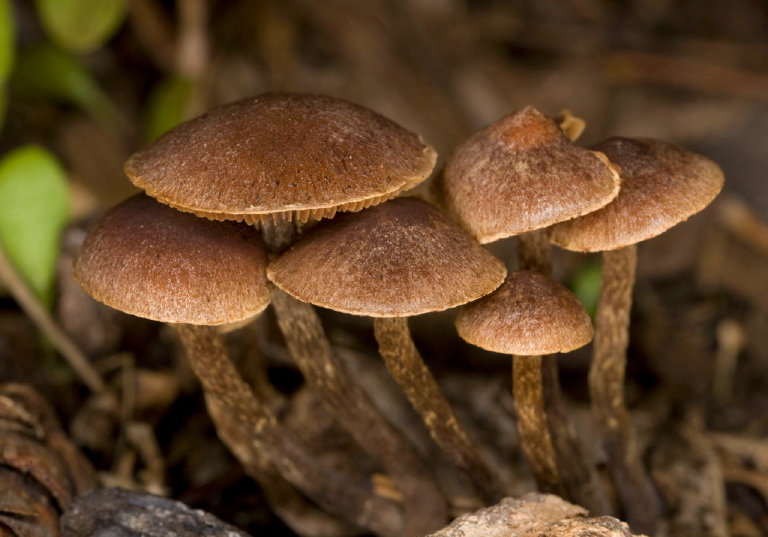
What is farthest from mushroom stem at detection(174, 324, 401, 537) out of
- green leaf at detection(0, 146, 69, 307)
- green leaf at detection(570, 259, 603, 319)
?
green leaf at detection(570, 259, 603, 319)

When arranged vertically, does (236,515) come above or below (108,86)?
below

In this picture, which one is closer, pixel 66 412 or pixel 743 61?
pixel 66 412

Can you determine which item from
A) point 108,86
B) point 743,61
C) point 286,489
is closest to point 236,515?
point 286,489

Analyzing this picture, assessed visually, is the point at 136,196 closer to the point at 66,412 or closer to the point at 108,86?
the point at 66,412

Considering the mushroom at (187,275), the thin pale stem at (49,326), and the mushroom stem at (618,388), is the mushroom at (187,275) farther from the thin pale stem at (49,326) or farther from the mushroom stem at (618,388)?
the mushroom stem at (618,388)

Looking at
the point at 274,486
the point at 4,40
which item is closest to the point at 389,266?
the point at 274,486

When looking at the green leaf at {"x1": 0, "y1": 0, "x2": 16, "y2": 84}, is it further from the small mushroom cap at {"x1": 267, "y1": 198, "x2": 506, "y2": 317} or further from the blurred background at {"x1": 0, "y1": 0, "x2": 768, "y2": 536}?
the small mushroom cap at {"x1": 267, "y1": 198, "x2": 506, "y2": 317}

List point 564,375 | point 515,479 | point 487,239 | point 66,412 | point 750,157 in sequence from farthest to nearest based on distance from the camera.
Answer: point 750,157 → point 564,375 → point 66,412 → point 515,479 → point 487,239

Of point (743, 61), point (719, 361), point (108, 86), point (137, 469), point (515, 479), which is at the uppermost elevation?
point (108, 86)
